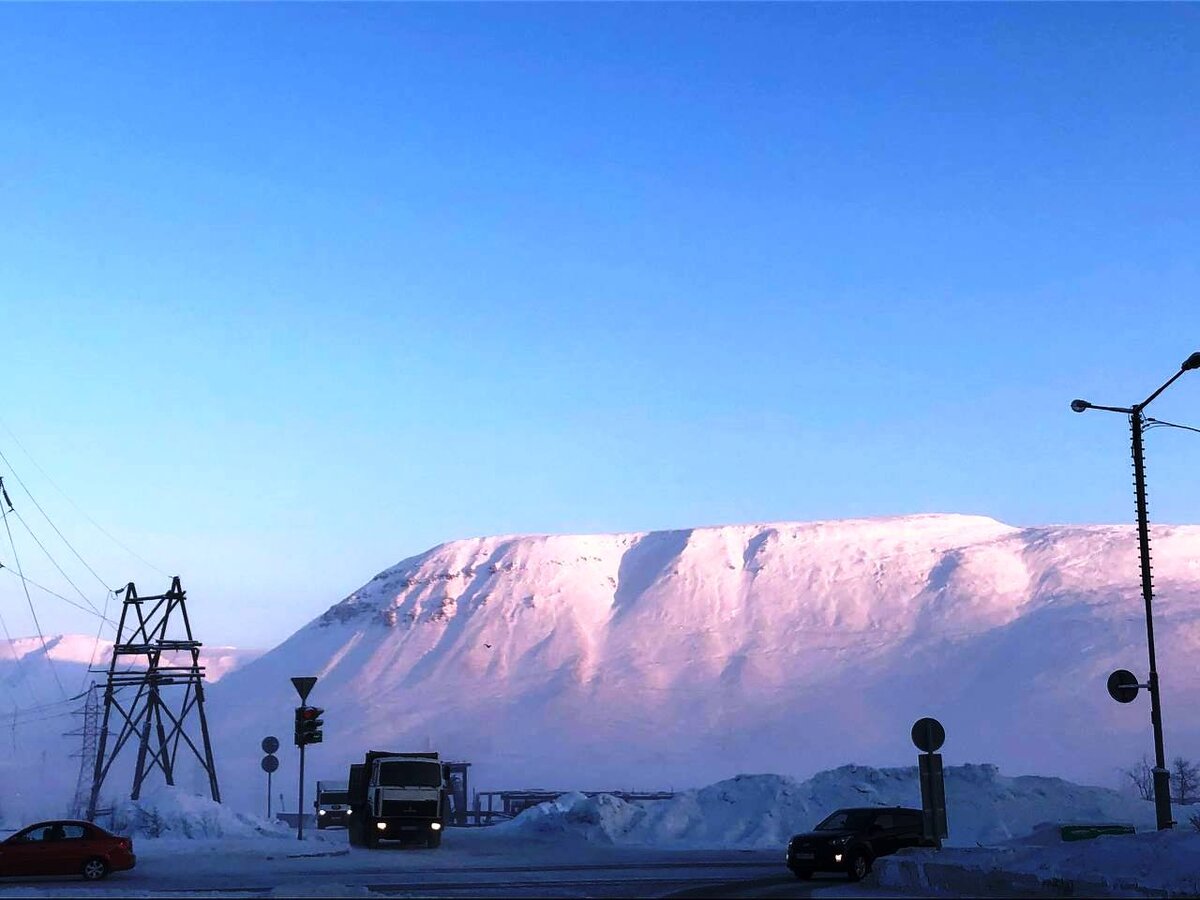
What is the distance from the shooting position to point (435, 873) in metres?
29.5

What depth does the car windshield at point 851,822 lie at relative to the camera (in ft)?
94.8

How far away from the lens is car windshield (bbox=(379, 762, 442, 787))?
3944 cm

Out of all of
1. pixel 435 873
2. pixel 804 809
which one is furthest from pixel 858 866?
pixel 804 809

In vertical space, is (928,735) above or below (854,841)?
above

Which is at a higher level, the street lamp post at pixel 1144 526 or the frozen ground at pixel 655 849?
the street lamp post at pixel 1144 526

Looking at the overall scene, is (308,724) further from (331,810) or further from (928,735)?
(331,810)

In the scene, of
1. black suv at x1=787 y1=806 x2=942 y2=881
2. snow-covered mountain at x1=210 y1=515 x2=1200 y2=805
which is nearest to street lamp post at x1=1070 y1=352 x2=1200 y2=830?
black suv at x1=787 y1=806 x2=942 y2=881

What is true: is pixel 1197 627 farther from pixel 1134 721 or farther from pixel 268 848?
pixel 268 848

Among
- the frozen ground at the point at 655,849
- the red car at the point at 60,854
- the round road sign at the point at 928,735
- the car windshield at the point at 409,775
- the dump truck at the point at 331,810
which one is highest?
the round road sign at the point at 928,735

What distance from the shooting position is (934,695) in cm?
14338

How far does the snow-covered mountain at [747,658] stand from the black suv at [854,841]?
9952 centimetres

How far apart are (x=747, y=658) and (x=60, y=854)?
135903mm

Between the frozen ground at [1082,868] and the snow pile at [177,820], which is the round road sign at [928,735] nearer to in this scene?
the frozen ground at [1082,868]

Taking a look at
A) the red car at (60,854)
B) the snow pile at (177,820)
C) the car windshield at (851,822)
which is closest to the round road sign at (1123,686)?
the car windshield at (851,822)
